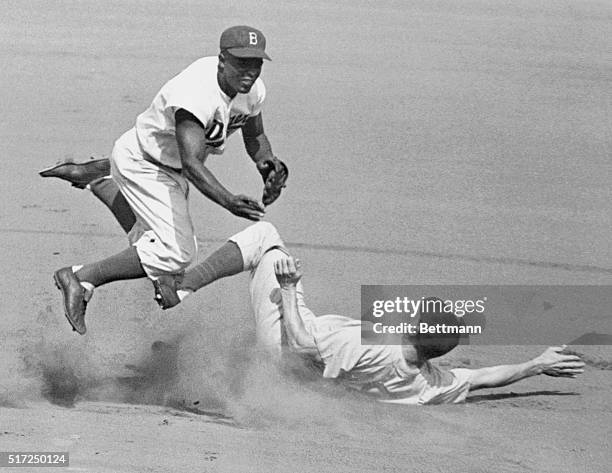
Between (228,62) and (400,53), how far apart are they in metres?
7.79

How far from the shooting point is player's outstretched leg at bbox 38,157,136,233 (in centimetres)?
698

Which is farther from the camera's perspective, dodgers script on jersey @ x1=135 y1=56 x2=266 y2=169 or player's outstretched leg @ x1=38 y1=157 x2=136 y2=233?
player's outstretched leg @ x1=38 y1=157 x2=136 y2=233

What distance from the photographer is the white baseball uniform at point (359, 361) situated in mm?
6406

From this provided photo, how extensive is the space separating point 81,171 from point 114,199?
287mm

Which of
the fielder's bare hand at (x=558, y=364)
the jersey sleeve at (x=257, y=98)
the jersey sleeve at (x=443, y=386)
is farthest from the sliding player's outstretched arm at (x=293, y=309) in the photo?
the fielder's bare hand at (x=558, y=364)

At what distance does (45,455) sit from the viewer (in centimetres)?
544

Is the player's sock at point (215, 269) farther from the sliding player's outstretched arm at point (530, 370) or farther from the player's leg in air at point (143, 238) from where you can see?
the sliding player's outstretched arm at point (530, 370)

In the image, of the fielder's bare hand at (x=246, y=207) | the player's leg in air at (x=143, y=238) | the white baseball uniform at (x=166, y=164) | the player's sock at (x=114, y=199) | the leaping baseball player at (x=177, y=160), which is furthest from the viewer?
the player's sock at (x=114, y=199)

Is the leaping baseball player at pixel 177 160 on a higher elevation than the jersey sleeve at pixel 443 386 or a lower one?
higher

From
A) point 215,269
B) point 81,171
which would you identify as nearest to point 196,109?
point 215,269

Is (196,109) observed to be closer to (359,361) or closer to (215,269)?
(215,269)

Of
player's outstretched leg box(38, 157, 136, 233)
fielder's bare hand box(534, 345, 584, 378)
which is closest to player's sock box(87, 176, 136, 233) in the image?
player's outstretched leg box(38, 157, 136, 233)

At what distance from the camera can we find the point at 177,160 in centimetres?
661

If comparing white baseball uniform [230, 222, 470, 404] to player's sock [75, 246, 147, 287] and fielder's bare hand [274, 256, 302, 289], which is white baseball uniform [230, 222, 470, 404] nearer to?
fielder's bare hand [274, 256, 302, 289]
